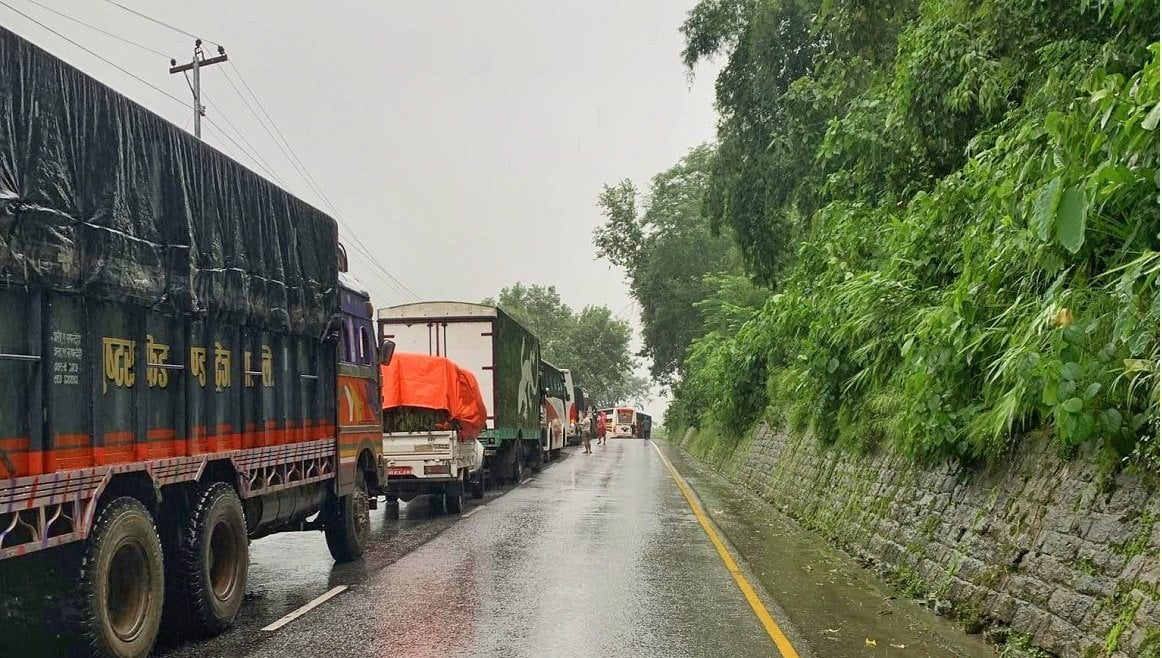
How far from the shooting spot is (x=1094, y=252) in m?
7.70

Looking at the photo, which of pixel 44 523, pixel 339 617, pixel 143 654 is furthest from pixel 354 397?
pixel 44 523

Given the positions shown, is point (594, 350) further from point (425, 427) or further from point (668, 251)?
point (425, 427)

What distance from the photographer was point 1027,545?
7551 millimetres

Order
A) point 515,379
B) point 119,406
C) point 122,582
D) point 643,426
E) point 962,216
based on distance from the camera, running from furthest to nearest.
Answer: point 643,426, point 515,379, point 962,216, point 122,582, point 119,406

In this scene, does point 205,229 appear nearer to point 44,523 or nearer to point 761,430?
point 44,523

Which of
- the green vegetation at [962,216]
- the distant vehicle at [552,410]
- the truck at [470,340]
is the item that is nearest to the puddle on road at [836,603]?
the green vegetation at [962,216]

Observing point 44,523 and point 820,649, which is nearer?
point 44,523

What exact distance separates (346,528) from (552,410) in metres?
24.4

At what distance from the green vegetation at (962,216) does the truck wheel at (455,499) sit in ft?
20.0

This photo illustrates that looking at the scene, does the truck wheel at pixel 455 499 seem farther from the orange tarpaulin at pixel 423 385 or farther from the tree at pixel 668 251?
the tree at pixel 668 251

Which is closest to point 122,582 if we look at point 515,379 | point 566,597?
point 566,597

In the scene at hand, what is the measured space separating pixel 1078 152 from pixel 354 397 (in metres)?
8.11

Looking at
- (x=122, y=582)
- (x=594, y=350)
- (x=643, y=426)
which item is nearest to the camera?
(x=122, y=582)

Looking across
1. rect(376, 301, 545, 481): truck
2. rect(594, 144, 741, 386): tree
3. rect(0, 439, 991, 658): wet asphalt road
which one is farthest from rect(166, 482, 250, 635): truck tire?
rect(594, 144, 741, 386): tree
